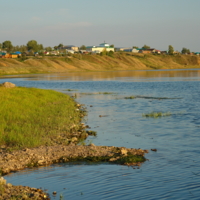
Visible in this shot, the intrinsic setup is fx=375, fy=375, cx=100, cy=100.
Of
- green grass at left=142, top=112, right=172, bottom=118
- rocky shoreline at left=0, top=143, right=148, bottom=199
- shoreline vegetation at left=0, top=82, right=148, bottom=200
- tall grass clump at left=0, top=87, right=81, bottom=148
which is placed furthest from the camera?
green grass at left=142, top=112, right=172, bottom=118

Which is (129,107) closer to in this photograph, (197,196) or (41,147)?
(41,147)

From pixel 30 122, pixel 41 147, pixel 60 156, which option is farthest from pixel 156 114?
pixel 60 156

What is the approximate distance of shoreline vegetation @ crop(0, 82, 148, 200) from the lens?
15200 millimetres

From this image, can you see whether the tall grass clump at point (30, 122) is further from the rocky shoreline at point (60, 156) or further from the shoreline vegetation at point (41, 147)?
the rocky shoreline at point (60, 156)

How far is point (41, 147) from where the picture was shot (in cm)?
1839

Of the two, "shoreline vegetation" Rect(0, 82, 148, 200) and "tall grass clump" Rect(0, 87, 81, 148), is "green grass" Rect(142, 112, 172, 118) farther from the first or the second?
"shoreline vegetation" Rect(0, 82, 148, 200)

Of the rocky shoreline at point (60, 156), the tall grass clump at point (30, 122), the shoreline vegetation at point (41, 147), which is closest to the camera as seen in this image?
the shoreline vegetation at point (41, 147)

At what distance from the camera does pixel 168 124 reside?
2708 cm

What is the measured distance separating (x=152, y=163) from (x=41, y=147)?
5.61 m

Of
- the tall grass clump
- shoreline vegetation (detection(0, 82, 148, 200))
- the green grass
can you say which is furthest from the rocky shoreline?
the green grass

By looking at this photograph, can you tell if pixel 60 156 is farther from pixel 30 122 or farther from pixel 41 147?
pixel 30 122

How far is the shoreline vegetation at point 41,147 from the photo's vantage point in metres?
15.2

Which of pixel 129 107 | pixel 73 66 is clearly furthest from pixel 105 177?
pixel 73 66

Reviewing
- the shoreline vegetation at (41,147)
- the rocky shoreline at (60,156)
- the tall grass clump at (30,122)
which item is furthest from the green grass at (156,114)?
the rocky shoreline at (60,156)
